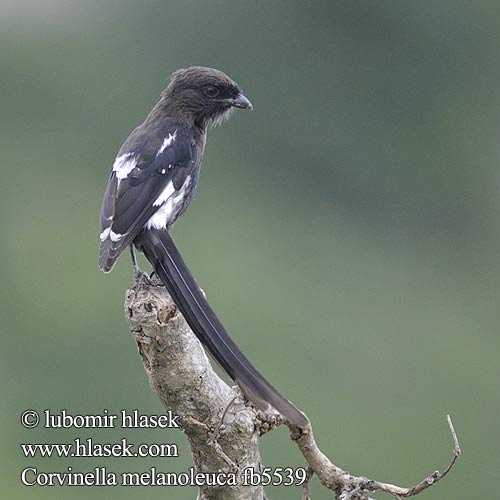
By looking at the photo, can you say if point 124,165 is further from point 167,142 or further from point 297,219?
point 297,219

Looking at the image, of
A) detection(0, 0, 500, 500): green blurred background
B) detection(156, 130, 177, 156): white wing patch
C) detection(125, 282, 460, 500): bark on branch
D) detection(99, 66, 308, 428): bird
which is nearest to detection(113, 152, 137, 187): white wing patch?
detection(99, 66, 308, 428): bird

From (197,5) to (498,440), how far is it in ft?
22.4

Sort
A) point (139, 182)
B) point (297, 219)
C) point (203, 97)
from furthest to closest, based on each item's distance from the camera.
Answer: point (297, 219)
point (203, 97)
point (139, 182)

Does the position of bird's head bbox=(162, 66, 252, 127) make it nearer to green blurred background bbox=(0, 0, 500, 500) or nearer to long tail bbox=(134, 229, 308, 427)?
long tail bbox=(134, 229, 308, 427)

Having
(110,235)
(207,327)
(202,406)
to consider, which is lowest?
(202,406)

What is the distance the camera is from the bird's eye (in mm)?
5043

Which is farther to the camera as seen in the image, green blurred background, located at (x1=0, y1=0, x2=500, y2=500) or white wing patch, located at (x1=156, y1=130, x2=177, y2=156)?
green blurred background, located at (x1=0, y1=0, x2=500, y2=500)

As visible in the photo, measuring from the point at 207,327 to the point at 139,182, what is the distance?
31.3 inches

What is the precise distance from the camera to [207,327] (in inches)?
154

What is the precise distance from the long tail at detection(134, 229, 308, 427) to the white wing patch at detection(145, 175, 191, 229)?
6 cm

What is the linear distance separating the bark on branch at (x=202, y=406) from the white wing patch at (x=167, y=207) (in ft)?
1.73

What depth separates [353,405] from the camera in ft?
36.4

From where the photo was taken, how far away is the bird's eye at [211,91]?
504 cm

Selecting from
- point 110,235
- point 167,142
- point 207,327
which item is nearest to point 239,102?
point 167,142
